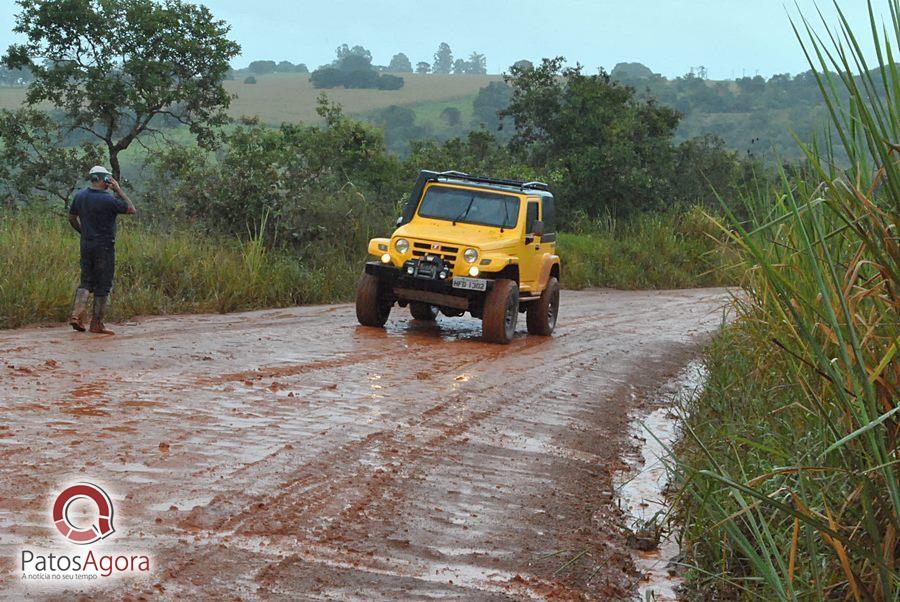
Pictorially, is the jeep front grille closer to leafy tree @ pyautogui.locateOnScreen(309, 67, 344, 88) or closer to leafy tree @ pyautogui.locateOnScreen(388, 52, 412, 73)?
leafy tree @ pyautogui.locateOnScreen(309, 67, 344, 88)

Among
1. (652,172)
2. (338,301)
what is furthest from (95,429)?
(652,172)

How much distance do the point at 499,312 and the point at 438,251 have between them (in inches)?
41.0

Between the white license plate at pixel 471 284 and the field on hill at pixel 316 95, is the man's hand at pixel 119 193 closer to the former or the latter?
the white license plate at pixel 471 284

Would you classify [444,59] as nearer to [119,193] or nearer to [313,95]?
[313,95]

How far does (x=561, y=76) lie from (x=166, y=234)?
20051mm

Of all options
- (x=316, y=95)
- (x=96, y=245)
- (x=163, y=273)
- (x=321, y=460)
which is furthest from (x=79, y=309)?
(x=316, y=95)

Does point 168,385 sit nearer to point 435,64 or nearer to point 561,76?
point 561,76

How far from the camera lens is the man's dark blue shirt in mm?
12125

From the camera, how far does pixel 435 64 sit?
539 ft

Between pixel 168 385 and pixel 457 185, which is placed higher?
pixel 457 185

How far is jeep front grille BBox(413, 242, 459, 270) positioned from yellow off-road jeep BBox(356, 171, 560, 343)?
0.01m

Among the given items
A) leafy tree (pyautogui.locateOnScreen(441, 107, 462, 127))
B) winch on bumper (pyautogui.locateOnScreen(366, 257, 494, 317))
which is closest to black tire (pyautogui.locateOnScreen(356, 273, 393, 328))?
winch on bumper (pyautogui.locateOnScreen(366, 257, 494, 317))

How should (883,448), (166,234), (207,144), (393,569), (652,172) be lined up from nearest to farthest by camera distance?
(883,448) → (393,569) → (166,234) → (207,144) → (652,172)

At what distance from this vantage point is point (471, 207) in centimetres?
1462
